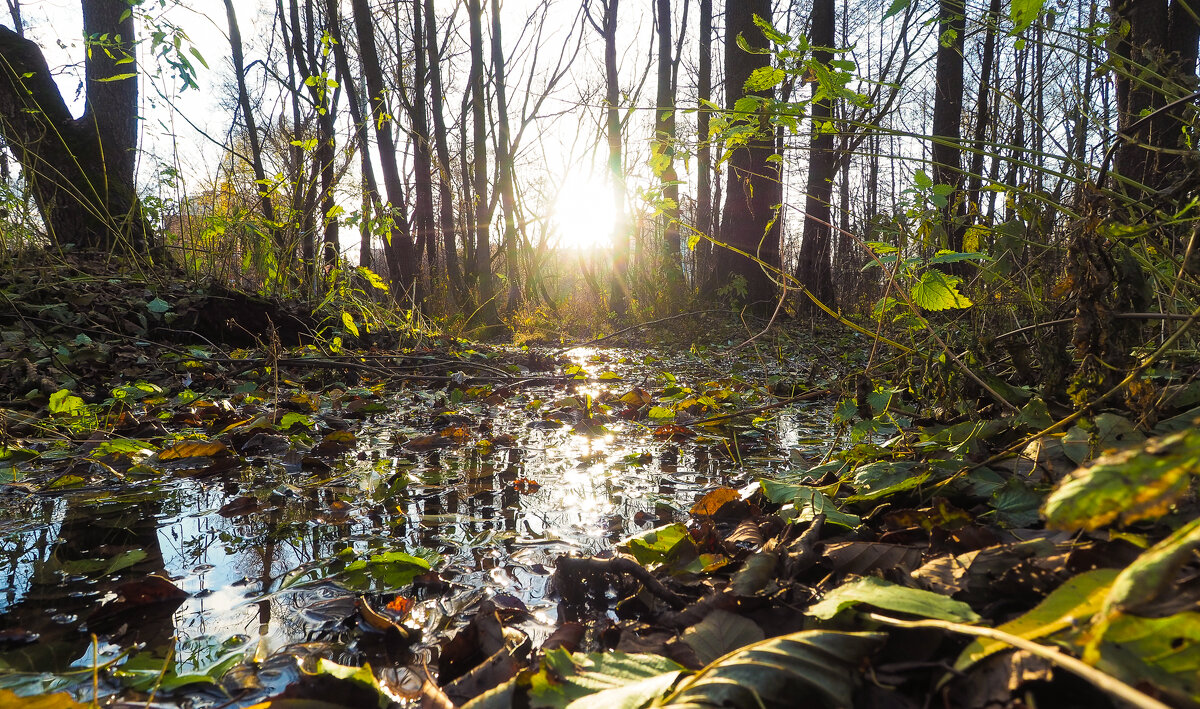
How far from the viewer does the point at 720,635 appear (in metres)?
0.78

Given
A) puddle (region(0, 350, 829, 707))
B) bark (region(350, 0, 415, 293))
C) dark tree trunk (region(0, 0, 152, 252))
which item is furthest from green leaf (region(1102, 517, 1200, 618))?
bark (region(350, 0, 415, 293))

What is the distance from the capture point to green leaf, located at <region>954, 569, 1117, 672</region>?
1.68 ft

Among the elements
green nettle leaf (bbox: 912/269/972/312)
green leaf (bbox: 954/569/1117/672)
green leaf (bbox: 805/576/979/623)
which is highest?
green nettle leaf (bbox: 912/269/972/312)

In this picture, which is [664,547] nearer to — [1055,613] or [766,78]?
[1055,613]

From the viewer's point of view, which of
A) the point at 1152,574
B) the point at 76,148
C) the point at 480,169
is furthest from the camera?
the point at 480,169

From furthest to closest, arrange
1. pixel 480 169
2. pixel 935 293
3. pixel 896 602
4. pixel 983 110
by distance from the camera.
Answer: pixel 480 169 < pixel 983 110 < pixel 935 293 < pixel 896 602

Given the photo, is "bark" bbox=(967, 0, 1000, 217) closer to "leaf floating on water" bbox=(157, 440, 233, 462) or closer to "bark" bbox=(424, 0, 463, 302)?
"leaf floating on water" bbox=(157, 440, 233, 462)

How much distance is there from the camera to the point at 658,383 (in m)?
3.85

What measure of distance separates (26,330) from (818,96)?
13.0 feet

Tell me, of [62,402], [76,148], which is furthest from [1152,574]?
[76,148]

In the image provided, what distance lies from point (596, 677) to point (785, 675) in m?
0.21

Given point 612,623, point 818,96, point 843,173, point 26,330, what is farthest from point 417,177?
point 843,173

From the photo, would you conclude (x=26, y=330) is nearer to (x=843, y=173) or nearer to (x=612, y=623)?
(x=612, y=623)

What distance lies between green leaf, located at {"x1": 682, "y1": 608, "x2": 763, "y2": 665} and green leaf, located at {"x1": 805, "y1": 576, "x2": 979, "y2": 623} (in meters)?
0.11
